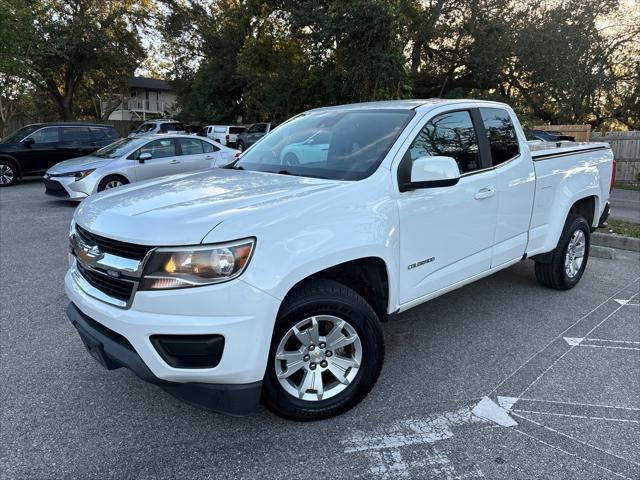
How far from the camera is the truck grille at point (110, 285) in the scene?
2558mm

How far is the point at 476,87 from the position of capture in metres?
27.1

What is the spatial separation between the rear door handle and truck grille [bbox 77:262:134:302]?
2.58 metres

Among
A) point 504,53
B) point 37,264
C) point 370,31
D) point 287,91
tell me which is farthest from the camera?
point 287,91

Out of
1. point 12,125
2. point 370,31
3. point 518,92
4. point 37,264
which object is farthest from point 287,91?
point 37,264

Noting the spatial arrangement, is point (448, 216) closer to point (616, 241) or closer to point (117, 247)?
point (117, 247)

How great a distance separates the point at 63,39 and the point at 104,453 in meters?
27.5

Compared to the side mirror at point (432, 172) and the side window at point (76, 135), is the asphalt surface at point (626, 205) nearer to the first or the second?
the side mirror at point (432, 172)

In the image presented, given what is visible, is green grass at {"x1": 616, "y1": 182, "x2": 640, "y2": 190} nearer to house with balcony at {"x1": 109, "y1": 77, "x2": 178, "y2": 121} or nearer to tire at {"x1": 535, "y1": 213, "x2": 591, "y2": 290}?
tire at {"x1": 535, "y1": 213, "x2": 591, "y2": 290}

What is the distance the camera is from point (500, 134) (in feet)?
14.1

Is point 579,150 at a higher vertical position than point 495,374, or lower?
higher

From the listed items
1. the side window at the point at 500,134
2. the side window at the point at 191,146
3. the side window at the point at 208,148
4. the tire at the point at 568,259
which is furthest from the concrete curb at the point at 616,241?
the side window at the point at 191,146

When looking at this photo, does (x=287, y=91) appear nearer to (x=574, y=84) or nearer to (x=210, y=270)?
(x=574, y=84)

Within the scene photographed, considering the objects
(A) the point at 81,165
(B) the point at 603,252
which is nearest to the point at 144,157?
(A) the point at 81,165

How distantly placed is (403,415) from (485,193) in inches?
72.9
